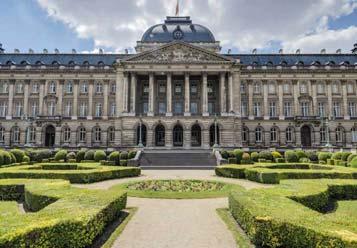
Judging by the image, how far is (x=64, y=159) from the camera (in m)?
35.8

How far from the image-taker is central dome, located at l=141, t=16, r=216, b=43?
58000mm

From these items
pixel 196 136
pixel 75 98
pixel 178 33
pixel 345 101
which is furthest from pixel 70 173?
pixel 345 101

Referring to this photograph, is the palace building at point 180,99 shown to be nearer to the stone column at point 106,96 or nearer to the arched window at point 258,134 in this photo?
the stone column at point 106,96

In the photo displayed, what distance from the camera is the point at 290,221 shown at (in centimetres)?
724

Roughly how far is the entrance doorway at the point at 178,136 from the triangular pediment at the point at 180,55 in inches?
501

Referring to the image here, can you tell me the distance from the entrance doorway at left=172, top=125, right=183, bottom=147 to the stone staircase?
35.6 ft

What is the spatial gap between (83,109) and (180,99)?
2081 centimetres

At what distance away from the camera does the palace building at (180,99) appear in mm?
54975

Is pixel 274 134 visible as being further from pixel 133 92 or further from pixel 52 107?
pixel 52 107

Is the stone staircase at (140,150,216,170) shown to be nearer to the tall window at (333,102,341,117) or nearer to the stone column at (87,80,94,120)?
the stone column at (87,80,94,120)

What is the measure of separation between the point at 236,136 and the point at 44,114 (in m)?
39.9

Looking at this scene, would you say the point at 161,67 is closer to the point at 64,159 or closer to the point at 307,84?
the point at 64,159

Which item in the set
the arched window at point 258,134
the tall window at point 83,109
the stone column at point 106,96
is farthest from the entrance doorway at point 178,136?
the tall window at point 83,109

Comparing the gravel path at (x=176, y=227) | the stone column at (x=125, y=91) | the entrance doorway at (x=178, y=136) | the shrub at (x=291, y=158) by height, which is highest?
the stone column at (x=125, y=91)
